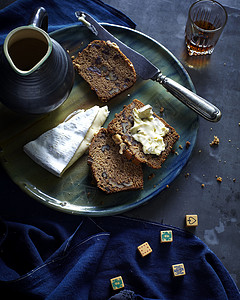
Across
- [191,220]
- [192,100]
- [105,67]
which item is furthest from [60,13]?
A: [191,220]

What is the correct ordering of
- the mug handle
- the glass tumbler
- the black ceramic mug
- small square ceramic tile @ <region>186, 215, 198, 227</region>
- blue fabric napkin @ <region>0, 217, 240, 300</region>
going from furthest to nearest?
the glass tumbler
small square ceramic tile @ <region>186, 215, 198, 227</region>
blue fabric napkin @ <region>0, 217, 240, 300</region>
the mug handle
the black ceramic mug

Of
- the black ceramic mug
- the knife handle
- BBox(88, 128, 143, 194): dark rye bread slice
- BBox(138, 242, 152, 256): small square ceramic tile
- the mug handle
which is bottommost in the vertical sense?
BBox(138, 242, 152, 256): small square ceramic tile

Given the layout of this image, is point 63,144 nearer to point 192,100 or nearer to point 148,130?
point 148,130

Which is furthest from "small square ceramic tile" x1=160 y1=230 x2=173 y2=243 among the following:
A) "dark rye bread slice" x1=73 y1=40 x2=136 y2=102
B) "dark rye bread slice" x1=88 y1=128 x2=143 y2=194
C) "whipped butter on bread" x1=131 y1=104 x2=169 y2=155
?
"dark rye bread slice" x1=73 y1=40 x2=136 y2=102

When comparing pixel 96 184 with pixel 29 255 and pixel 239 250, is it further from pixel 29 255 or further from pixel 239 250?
pixel 239 250

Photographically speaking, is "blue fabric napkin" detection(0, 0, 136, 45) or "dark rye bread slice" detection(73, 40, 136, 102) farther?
"blue fabric napkin" detection(0, 0, 136, 45)

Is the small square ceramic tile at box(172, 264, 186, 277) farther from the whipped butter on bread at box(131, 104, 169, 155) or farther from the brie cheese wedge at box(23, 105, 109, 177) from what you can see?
the brie cheese wedge at box(23, 105, 109, 177)

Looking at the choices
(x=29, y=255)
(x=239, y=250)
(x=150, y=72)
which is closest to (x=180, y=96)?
(x=150, y=72)
